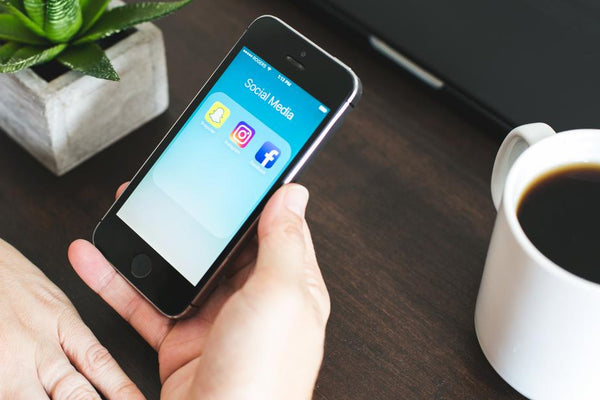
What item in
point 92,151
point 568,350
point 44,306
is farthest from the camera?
point 92,151

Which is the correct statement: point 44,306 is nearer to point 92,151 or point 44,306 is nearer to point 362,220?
point 92,151

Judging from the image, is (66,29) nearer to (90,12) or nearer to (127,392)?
(90,12)

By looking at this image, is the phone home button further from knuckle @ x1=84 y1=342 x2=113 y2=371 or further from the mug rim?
the mug rim

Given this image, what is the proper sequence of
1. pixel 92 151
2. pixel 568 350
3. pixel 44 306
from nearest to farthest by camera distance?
pixel 568 350, pixel 44 306, pixel 92 151

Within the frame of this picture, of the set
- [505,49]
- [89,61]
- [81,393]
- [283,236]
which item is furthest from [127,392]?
[505,49]

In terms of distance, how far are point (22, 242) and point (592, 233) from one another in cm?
45

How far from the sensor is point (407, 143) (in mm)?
698

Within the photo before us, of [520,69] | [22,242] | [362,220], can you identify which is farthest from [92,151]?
[520,69]

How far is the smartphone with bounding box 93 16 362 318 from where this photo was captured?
0.55 m

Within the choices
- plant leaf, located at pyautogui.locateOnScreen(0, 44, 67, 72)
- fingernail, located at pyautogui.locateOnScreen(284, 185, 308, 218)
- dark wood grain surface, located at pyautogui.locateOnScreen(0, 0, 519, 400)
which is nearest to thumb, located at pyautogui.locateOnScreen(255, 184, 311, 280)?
fingernail, located at pyautogui.locateOnScreen(284, 185, 308, 218)

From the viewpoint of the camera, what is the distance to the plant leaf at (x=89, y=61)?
0.57m

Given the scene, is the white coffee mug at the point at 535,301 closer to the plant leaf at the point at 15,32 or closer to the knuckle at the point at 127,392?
the knuckle at the point at 127,392

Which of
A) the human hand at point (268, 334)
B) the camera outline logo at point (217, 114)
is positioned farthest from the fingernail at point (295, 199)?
the camera outline logo at point (217, 114)

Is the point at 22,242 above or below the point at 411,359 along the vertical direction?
below
